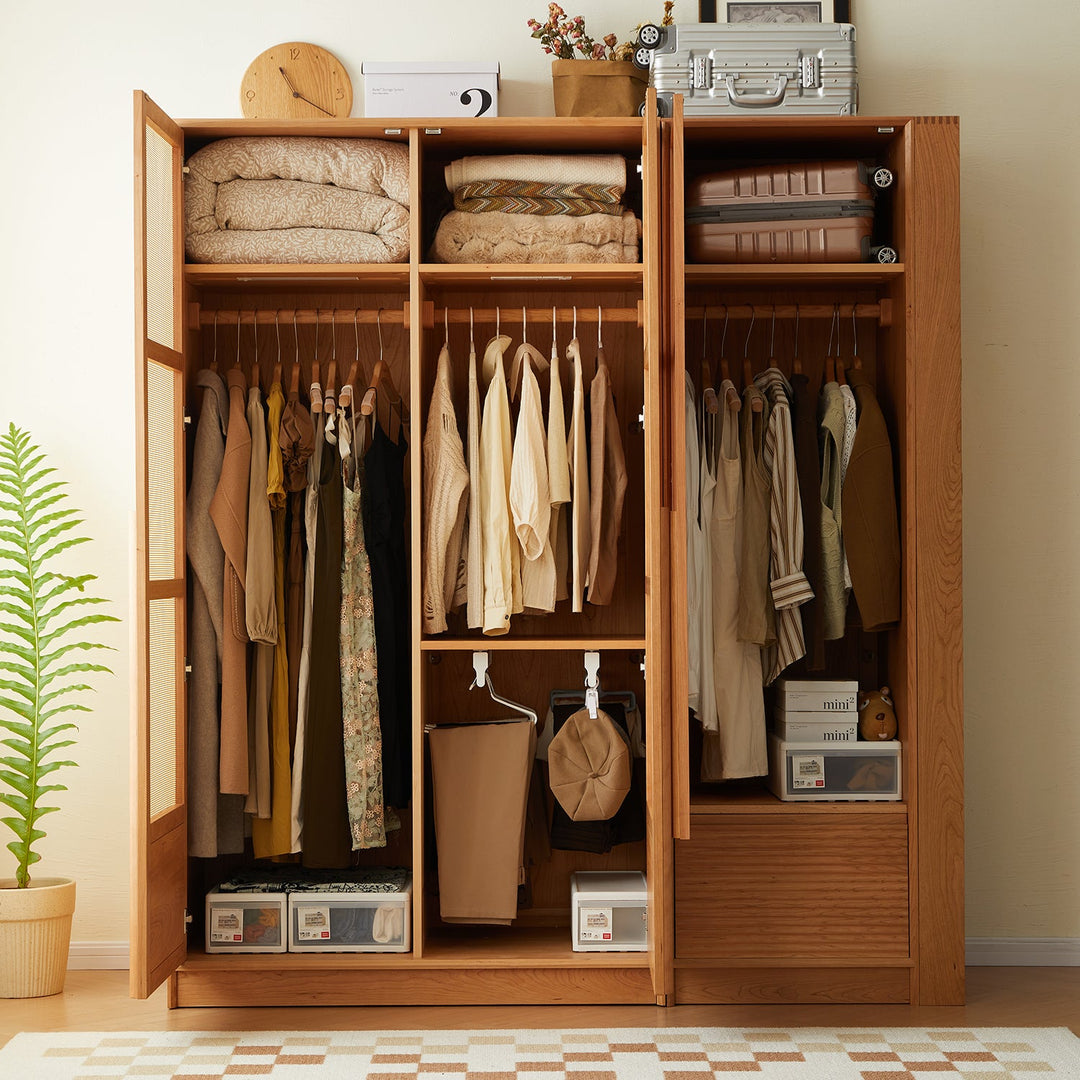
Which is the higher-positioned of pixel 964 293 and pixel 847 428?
pixel 964 293

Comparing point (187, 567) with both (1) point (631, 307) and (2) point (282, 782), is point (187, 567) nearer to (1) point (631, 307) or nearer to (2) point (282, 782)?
(2) point (282, 782)

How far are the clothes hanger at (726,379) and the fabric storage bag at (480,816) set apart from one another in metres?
1.05

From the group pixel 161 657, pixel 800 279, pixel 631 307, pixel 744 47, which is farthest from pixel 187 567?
pixel 744 47

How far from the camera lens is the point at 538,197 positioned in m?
3.06

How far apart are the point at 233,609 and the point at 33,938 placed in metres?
1.07

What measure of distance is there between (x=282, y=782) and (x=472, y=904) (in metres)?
0.62

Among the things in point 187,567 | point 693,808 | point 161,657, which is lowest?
point 693,808

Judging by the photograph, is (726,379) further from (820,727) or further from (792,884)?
(792,884)

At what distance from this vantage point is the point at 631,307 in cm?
334

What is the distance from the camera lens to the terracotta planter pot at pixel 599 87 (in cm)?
306

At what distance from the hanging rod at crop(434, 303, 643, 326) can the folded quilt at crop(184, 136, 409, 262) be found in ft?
0.83

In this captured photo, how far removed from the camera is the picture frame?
3287mm

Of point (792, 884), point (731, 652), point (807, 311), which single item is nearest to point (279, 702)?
point (731, 652)

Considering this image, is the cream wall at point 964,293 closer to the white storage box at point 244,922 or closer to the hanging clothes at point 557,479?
the white storage box at point 244,922
